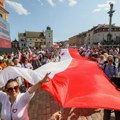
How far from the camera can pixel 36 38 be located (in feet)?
447

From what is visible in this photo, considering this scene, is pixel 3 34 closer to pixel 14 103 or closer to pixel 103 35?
pixel 14 103

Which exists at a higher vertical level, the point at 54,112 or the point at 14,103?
the point at 14,103

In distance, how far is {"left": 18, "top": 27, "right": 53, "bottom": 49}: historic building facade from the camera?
135 metres

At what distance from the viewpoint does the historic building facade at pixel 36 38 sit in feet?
443

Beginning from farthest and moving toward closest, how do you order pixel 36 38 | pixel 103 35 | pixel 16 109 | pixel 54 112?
pixel 36 38
pixel 103 35
pixel 54 112
pixel 16 109

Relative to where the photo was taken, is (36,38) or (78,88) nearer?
(78,88)

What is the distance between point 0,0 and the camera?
40281 millimetres

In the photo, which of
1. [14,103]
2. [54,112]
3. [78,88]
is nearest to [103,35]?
[54,112]

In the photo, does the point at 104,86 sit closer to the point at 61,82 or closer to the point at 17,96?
the point at 61,82

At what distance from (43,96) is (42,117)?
7.87 feet

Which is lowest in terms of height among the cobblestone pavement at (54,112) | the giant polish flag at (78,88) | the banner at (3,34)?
the cobblestone pavement at (54,112)

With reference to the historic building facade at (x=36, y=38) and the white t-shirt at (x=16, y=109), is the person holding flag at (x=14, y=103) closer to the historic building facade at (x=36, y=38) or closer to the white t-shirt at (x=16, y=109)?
the white t-shirt at (x=16, y=109)

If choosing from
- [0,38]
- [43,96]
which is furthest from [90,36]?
[43,96]

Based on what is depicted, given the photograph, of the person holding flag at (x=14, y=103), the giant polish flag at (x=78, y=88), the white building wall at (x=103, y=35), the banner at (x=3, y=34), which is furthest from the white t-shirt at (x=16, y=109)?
the white building wall at (x=103, y=35)
